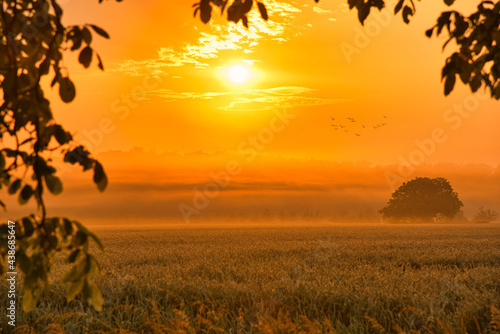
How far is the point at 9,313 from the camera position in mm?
6348

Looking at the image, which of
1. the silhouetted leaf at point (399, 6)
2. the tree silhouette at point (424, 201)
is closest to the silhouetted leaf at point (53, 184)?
the silhouetted leaf at point (399, 6)

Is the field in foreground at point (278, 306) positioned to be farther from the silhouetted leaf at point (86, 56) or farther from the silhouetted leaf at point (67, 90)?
the silhouetted leaf at point (86, 56)

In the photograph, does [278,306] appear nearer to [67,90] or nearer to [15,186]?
[15,186]

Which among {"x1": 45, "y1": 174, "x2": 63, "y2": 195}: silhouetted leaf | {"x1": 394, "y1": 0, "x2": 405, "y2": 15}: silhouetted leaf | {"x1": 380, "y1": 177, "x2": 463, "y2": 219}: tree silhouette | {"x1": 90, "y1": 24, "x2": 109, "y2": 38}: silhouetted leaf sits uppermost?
{"x1": 394, "y1": 0, "x2": 405, "y2": 15}: silhouetted leaf

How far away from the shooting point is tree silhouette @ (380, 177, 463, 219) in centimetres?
7662

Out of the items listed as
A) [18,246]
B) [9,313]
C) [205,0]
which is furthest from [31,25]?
[9,313]

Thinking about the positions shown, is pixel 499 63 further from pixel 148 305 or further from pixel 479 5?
pixel 148 305

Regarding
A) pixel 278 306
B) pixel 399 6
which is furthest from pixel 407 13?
pixel 278 306

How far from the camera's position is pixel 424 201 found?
77000 millimetres

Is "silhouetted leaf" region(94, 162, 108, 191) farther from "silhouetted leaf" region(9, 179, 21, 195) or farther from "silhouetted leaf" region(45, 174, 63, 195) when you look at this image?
"silhouetted leaf" region(9, 179, 21, 195)

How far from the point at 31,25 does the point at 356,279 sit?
7.05 meters

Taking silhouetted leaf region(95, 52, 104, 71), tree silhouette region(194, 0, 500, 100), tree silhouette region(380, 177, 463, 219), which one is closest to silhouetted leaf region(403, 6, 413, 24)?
tree silhouette region(194, 0, 500, 100)

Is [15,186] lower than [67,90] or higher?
lower

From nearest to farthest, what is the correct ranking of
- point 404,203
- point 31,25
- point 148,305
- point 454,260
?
point 31,25 < point 148,305 < point 454,260 < point 404,203
